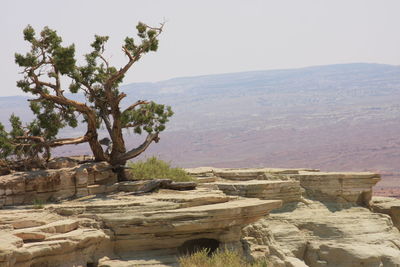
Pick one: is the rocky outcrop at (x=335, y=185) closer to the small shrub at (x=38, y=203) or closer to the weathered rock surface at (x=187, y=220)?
the weathered rock surface at (x=187, y=220)

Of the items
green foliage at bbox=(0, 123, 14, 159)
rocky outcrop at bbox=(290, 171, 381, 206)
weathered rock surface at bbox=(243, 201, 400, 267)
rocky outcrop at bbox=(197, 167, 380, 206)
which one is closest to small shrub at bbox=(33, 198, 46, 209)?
green foliage at bbox=(0, 123, 14, 159)

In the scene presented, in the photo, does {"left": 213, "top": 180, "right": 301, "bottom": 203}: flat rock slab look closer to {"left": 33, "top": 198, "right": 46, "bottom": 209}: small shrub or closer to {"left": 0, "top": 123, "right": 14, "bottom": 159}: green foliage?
{"left": 33, "top": 198, "right": 46, "bottom": 209}: small shrub

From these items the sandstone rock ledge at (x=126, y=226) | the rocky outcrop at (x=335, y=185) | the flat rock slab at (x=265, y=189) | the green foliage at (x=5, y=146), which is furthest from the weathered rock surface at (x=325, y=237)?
the green foliage at (x=5, y=146)

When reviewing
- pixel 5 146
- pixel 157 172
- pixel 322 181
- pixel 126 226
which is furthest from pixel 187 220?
pixel 322 181

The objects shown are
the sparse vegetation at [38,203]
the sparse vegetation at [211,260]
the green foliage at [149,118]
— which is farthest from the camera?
the green foliage at [149,118]

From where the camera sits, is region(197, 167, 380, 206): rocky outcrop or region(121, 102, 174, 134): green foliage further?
region(197, 167, 380, 206): rocky outcrop

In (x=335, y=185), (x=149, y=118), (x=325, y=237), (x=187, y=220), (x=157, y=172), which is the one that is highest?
(x=149, y=118)

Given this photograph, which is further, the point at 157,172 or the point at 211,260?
the point at 157,172

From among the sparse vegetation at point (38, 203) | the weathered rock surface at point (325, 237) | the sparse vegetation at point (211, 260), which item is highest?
the sparse vegetation at point (38, 203)

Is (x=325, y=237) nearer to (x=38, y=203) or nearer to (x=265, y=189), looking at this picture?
(x=265, y=189)

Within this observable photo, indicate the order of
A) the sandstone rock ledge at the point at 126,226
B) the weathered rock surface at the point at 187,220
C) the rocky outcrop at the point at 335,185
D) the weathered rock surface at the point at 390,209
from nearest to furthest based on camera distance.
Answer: the sandstone rock ledge at the point at 126,226
the weathered rock surface at the point at 187,220
the rocky outcrop at the point at 335,185
the weathered rock surface at the point at 390,209

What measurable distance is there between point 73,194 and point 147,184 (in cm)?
207

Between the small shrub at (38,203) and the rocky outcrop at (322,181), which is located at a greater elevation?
the small shrub at (38,203)

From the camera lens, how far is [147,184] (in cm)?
1944
